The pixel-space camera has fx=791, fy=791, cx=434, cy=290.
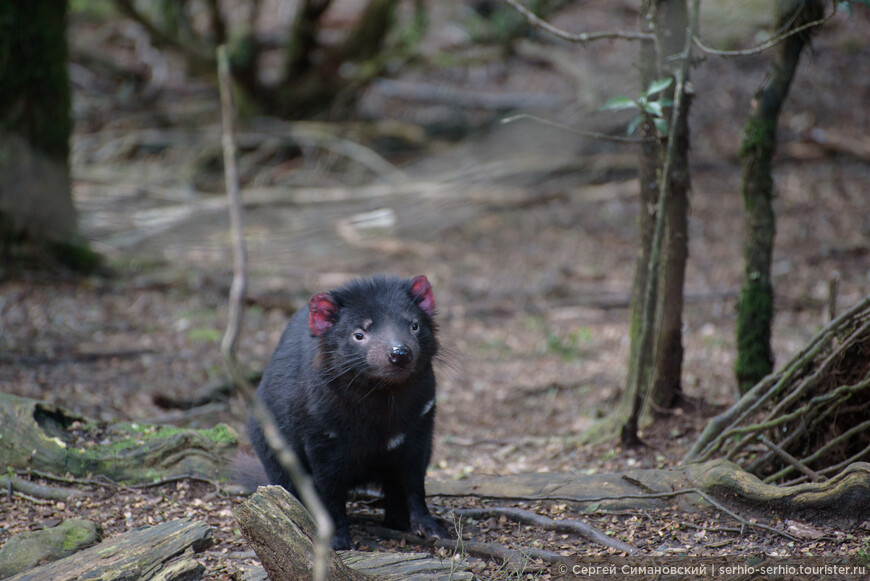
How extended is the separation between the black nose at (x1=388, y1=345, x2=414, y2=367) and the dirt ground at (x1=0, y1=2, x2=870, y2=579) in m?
0.58

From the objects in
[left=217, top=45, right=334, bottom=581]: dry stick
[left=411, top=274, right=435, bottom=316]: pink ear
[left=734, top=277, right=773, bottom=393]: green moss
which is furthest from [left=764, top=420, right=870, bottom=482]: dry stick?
[left=217, top=45, right=334, bottom=581]: dry stick

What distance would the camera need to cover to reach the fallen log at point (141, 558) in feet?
8.29

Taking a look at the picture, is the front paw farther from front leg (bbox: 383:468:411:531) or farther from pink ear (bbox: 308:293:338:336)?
pink ear (bbox: 308:293:338:336)

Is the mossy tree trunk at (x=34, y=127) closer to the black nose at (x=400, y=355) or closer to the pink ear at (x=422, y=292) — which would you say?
the pink ear at (x=422, y=292)

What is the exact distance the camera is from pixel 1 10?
5.96 m

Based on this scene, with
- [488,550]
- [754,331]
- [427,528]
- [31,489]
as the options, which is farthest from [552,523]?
[31,489]

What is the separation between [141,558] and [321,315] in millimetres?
Result: 1139

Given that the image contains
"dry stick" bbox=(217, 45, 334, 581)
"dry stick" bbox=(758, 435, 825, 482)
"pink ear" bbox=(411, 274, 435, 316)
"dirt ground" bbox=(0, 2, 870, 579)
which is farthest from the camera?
"dirt ground" bbox=(0, 2, 870, 579)

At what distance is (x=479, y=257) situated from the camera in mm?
9047

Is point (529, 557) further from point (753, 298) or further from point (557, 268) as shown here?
point (557, 268)

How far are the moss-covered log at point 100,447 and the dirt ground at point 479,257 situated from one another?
12cm

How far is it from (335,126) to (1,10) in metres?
5.36

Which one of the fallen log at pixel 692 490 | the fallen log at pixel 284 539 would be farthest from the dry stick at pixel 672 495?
the fallen log at pixel 284 539

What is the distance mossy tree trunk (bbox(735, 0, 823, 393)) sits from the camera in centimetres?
368
